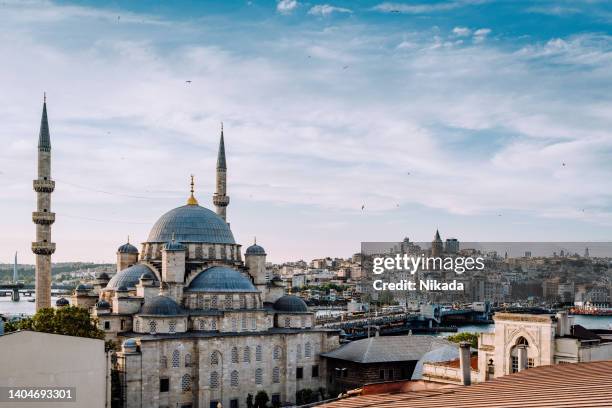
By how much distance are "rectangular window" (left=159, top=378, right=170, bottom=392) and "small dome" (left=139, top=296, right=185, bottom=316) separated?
281 cm

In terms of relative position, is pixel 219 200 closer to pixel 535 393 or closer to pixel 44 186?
pixel 44 186

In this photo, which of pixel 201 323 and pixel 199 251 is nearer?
pixel 201 323

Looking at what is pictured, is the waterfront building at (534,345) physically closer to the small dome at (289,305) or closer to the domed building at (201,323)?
the domed building at (201,323)

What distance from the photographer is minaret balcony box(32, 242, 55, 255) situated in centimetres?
3984

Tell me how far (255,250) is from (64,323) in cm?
1192

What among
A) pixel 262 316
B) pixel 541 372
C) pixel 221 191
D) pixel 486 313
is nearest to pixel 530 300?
pixel 486 313

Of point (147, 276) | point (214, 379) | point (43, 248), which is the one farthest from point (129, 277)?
point (43, 248)

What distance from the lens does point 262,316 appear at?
33.6 metres

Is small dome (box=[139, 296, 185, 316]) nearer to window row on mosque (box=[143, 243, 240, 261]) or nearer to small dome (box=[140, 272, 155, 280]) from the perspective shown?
small dome (box=[140, 272, 155, 280])

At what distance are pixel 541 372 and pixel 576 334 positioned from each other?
8151mm

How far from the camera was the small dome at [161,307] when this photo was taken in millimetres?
31078

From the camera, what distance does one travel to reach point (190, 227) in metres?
37.2

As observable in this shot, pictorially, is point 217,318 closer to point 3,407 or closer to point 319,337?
point 319,337

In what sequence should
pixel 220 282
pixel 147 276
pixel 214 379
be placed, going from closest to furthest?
pixel 214 379
pixel 147 276
pixel 220 282
